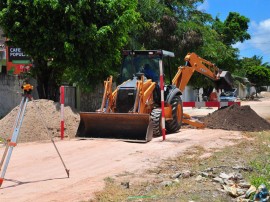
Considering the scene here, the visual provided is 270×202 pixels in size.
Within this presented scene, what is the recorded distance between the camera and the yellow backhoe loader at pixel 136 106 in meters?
12.2

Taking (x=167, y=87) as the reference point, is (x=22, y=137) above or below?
below

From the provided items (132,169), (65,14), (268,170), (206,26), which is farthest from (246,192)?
(206,26)

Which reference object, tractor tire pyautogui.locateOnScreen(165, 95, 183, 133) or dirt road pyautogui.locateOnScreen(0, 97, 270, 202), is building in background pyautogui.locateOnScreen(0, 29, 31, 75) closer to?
tractor tire pyautogui.locateOnScreen(165, 95, 183, 133)

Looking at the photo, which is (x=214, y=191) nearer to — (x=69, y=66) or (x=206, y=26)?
(x=69, y=66)

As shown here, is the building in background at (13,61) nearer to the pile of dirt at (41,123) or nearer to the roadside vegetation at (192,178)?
the pile of dirt at (41,123)

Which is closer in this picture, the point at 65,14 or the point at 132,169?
the point at 132,169

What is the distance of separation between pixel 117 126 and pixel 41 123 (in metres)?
3.44

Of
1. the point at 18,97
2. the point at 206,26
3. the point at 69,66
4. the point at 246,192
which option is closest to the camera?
the point at 246,192

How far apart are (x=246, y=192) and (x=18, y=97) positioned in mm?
16095

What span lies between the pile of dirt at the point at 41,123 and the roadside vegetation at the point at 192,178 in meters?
5.53

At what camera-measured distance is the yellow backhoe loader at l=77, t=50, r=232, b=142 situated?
12.2m

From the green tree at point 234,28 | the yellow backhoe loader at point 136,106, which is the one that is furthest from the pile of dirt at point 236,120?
the green tree at point 234,28

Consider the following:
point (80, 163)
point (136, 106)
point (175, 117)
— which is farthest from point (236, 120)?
point (80, 163)

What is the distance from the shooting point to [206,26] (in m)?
23.8
